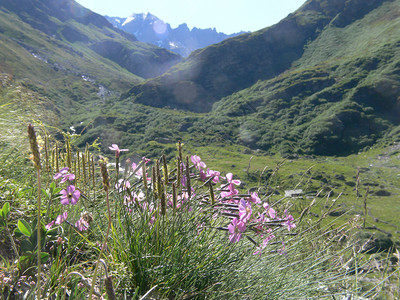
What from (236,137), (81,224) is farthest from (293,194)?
(236,137)

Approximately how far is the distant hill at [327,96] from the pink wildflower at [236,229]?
137474mm

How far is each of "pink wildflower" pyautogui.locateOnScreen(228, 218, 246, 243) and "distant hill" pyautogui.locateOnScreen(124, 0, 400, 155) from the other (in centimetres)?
13747

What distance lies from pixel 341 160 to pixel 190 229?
138977mm

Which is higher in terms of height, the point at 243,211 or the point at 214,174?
the point at 214,174

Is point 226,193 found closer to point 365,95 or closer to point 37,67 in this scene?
point 365,95

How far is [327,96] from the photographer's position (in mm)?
151625

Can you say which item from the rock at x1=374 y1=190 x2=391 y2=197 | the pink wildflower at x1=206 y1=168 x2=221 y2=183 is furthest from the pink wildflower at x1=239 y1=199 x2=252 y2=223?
the rock at x1=374 y1=190 x2=391 y2=197

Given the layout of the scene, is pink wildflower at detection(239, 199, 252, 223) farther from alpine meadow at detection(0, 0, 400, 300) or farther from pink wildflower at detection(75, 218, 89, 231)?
pink wildflower at detection(75, 218, 89, 231)

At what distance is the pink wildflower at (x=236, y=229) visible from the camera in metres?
1.96

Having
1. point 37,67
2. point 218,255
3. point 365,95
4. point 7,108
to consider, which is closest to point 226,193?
point 218,255

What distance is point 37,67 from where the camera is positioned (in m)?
171

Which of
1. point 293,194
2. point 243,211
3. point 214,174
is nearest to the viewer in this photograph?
point 243,211

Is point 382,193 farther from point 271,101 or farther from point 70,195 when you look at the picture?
point 70,195

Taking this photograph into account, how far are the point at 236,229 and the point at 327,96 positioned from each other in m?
170
